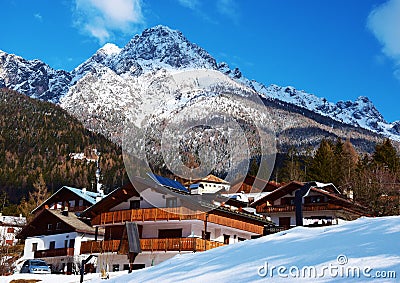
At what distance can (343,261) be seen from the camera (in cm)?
1083

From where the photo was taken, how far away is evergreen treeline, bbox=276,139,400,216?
41844 mm

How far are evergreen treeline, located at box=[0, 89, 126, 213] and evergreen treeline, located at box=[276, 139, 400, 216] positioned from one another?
155 feet

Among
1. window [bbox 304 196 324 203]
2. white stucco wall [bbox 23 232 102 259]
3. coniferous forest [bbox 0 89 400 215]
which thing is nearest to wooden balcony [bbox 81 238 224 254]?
white stucco wall [bbox 23 232 102 259]

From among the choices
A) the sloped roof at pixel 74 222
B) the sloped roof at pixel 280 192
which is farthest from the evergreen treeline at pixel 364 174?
the sloped roof at pixel 74 222

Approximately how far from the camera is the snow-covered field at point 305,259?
1023 centimetres

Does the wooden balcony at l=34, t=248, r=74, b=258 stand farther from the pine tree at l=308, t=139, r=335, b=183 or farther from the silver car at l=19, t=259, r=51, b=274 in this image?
the pine tree at l=308, t=139, r=335, b=183

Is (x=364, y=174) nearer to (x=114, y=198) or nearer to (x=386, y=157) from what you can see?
(x=386, y=157)

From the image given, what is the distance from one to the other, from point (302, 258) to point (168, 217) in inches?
922

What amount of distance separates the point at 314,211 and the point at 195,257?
34675 mm

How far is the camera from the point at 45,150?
134 metres

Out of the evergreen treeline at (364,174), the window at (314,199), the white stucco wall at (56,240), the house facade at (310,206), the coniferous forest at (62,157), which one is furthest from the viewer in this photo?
the coniferous forest at (62,157)

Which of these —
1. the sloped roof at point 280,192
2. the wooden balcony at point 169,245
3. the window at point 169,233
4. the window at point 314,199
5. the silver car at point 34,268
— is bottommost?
the silver car at point 34,268

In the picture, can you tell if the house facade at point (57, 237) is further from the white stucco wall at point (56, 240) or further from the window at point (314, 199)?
the window at point (314, 199)

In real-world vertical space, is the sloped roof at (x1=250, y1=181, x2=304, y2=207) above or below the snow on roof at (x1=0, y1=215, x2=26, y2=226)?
above
